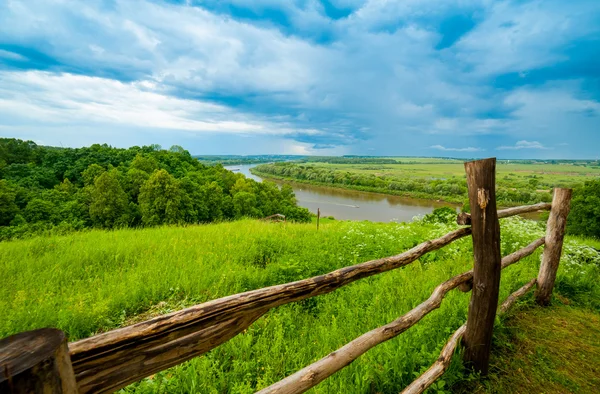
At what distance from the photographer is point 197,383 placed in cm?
230

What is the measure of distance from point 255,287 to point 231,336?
296 cm

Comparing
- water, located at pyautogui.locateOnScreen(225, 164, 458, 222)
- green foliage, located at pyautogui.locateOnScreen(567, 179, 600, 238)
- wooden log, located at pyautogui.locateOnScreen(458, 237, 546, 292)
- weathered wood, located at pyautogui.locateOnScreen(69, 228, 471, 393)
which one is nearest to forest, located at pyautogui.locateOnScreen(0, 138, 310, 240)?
water, located at pyautogui.locateOnScreen(225, 164, 458, 222)

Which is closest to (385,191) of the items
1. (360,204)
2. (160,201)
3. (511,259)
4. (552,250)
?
(360,204)

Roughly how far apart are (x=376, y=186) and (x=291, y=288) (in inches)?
3078

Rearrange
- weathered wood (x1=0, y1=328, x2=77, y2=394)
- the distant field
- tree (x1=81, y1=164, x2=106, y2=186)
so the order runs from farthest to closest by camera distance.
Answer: the distant field < tree (x1=81, y1=164, x2=106, y2=186) < weathered wood (x1=0, y1=328, x2=77, y2=394)

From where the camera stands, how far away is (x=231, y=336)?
1.38 m

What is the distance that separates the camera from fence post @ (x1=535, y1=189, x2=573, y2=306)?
364cm

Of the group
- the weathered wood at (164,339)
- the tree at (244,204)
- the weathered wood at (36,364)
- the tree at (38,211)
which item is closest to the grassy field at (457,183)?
the tree at (244,204)

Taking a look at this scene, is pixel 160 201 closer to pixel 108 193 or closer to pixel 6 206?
pixel 108 193

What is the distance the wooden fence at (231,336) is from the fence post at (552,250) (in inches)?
29.4

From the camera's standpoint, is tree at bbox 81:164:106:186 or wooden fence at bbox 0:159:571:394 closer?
wooden fence at bbox 0:159:571:394

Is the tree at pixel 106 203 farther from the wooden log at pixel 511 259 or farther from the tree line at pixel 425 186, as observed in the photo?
the tree line at pixel 425 186

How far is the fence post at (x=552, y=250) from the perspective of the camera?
3643 mm

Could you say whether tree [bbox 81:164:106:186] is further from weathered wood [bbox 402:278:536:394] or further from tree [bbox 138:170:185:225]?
weathered wood [bbox 402:278:536:394]
